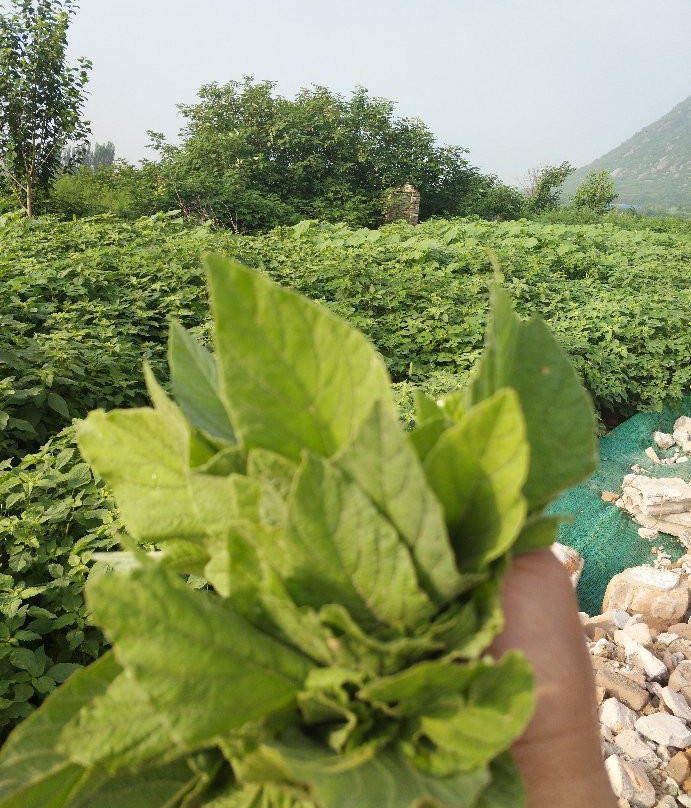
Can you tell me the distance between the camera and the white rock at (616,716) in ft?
8.68

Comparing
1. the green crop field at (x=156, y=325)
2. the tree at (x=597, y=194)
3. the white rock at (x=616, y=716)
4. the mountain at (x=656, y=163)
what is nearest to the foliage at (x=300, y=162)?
the green crop field at (x=156, y=325)

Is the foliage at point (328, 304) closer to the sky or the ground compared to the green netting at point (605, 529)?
closer to the sky

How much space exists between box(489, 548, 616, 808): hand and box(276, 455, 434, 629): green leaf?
0.36 ft

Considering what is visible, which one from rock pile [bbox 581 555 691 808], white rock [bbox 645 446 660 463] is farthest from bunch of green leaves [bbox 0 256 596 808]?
white rock [bbox 645 446 660 463]

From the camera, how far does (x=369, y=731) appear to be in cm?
43

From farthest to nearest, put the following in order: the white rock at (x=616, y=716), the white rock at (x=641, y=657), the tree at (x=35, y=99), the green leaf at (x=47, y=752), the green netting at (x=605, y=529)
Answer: the tree at (x=35, y=99)
the green netting at (x=605, y=529)
the white rock at (x=641, y=657)
the white rock at (x=616, y=716)
the green leaf at (x=47, y=752)

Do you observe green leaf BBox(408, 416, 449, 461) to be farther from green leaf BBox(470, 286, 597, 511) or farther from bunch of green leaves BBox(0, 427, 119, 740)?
bunch of green leaves BBox(0, 427, 119, 740)

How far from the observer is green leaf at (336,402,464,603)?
403 mm

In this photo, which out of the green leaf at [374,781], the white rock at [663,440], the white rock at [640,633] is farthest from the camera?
the white rock at [663,440]

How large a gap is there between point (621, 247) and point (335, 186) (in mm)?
7740

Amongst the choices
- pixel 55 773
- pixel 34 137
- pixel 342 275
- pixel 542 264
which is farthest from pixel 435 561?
pixel 34 137

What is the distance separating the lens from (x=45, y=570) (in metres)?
2.15

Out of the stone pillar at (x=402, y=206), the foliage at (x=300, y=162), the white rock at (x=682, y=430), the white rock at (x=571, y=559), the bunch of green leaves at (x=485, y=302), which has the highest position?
the foliage at (x=300, y=162)

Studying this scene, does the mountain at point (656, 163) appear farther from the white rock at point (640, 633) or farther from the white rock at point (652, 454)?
the white rock at point (640, 633)
